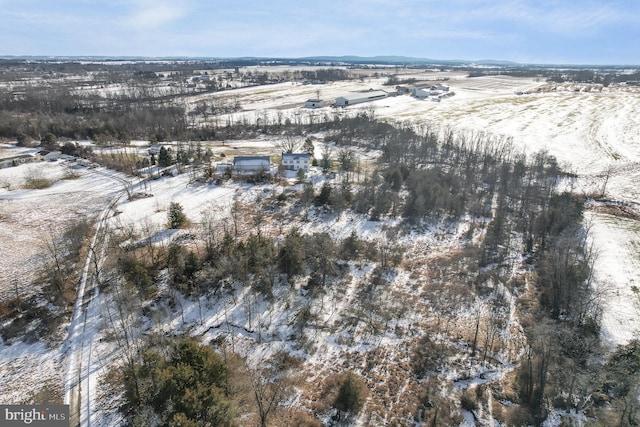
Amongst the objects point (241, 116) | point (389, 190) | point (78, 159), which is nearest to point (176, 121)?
point (241, 116)

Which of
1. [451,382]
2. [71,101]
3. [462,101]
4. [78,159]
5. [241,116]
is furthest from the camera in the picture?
[462,101]

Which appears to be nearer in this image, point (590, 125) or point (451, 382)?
point (451, 382)

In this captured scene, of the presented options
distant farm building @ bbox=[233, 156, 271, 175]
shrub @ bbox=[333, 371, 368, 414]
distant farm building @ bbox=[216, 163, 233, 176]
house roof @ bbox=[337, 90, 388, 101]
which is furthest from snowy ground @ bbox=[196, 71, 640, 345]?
distant farm building @ bbox=[216, 163, 233, 176]

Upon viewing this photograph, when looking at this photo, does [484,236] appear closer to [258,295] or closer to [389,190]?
[389,190]

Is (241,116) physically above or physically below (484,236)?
above

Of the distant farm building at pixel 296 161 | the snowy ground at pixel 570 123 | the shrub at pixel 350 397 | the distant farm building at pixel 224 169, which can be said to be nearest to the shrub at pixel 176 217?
the distant farm building at pixel 224 169

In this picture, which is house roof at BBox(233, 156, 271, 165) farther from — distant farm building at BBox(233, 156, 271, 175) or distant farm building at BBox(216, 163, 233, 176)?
distant farm building at BBox(216, 163, 233, 176)

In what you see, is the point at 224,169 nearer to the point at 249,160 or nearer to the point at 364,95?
the point at 249,160
